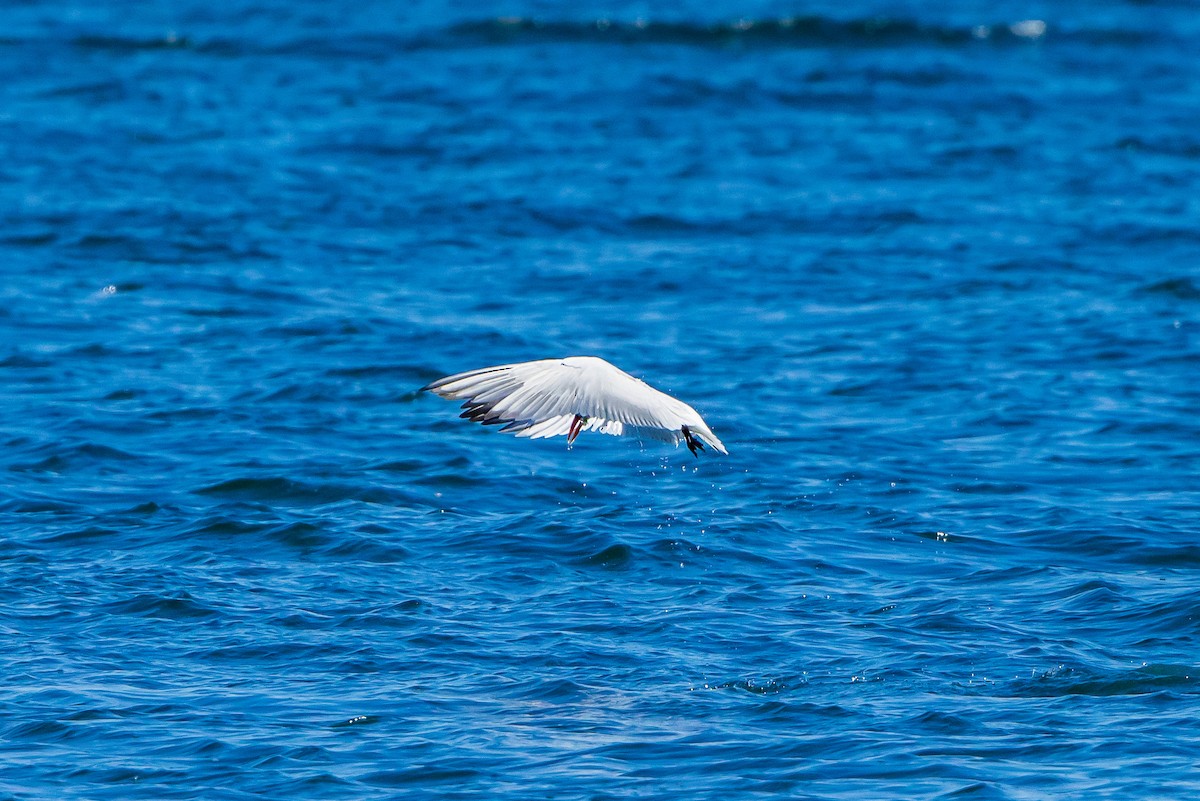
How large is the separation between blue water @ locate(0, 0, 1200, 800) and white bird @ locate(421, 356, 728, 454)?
58.2 inches

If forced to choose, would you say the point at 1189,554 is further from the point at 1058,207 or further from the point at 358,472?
the point at 1058,207

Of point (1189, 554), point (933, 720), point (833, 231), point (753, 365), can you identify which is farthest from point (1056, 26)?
point (933, 720)

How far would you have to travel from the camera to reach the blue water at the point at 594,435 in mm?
7836

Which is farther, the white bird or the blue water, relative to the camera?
the blue water

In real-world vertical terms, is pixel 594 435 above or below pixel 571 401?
below

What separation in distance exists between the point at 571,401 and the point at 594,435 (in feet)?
16.9

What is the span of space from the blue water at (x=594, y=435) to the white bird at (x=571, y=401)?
4.85 ft

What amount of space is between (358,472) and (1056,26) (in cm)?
2037

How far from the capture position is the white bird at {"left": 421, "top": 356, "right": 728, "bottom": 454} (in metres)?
7.29

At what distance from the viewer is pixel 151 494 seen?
424 inches

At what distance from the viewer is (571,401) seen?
7383 mm

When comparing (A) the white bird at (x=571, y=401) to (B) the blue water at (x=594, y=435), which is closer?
(A) the white bird at (x=571, y=401)

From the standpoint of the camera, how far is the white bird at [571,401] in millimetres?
7285

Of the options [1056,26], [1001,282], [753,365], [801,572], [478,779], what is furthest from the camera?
[1056,26]
